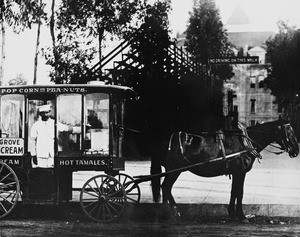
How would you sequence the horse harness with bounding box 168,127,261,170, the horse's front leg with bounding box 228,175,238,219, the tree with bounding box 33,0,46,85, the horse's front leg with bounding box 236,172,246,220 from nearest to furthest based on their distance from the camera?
the horse's front leg with bounding box 236,172,246,220
the horse's front leg with bounding box 228,175,238,219
the horse harness with bounding box 168,127,261,170
the tree with bounding box 33,0,46,85

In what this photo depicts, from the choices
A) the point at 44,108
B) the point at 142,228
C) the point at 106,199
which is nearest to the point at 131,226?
the point at 142,228

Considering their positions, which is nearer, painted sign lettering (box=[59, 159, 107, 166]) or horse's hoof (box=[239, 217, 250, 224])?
horse's hoof (box=[239, 217, 250, 224])

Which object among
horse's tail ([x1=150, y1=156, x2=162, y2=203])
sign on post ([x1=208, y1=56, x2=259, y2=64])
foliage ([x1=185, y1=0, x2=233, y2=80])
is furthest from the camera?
foliage ([x1=185, y1=0, x2=233, y2=80])

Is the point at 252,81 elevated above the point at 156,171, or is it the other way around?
the point at 252,81

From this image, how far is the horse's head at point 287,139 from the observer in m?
10.0

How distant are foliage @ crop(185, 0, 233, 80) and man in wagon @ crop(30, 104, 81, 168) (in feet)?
39.3

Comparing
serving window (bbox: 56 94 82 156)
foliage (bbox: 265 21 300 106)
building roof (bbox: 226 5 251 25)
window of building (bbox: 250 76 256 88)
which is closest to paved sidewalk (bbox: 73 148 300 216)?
serving window (bbox: 56 94 82 156)

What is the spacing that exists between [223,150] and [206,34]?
13.4 m

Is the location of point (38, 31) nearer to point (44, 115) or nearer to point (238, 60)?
point (238, 60)

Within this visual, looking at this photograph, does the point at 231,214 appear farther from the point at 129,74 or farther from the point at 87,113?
the point at 129,74

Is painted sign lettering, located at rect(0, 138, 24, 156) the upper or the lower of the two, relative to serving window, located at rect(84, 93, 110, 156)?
lower

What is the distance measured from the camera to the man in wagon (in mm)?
9539

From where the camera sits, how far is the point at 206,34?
2272 centimetres

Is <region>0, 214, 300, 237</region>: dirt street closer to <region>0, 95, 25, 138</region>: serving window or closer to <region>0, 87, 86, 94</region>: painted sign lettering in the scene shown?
<region>0, 95, 25, 138</region>: serving window
